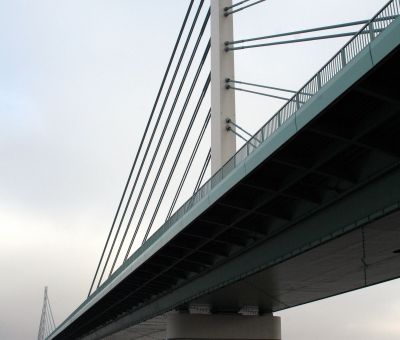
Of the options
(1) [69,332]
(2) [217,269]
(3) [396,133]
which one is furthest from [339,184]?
(1) [69,332]

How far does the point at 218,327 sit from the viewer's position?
29.2 meters

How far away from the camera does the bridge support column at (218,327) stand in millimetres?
28906

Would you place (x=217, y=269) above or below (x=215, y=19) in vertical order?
below

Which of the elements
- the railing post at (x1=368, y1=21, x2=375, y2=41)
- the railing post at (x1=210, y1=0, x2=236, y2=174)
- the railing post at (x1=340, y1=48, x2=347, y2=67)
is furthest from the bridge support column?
the railing post at (x1=368, y1=21, x2=375, y2=41)

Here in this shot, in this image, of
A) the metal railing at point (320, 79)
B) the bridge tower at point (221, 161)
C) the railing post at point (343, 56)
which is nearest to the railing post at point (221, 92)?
the bridge tower at point (221, 161)

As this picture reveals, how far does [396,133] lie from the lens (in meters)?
11.6

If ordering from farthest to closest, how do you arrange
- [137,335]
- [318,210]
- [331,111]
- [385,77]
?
[137,335], [318,210], [331,111], [385,77]

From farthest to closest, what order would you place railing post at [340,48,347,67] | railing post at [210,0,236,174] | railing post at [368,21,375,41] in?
railing post at [210,0,236,174], railing post at [340,48,347,67], railing post at [368,21,375,41]

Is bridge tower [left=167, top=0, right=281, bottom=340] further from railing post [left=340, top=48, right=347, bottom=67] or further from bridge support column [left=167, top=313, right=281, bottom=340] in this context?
railing post [left=340, top=48, right=347, bottom=67]

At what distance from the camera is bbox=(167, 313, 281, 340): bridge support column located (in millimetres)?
28906

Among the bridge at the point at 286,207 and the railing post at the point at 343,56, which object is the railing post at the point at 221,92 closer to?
the bridge at the point at 286,207

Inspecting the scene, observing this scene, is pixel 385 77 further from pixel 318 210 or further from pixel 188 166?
pixel 188 166

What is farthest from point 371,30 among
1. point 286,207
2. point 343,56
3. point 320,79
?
point 286,207

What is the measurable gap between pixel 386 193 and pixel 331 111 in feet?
8.55
